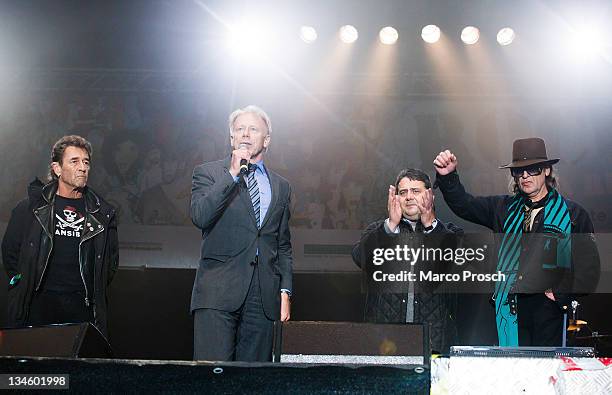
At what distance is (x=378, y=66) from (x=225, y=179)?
5.37 meters

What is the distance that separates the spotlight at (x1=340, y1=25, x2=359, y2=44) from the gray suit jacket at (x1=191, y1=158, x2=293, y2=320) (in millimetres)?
4463

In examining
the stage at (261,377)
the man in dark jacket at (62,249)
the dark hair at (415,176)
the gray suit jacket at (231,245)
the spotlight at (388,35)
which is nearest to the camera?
the stage at (261,377)

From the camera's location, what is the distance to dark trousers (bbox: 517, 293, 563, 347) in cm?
319

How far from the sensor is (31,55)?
8.09 m

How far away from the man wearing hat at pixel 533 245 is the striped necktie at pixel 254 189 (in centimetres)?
98

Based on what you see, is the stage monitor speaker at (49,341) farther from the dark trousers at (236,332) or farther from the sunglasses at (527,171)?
the sunglasses at (527,171)

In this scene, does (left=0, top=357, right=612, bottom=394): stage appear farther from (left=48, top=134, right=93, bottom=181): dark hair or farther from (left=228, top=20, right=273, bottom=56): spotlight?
(left=228, top=20, right=273, bottom=56): spotlight

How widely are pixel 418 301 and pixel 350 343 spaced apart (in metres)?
1.72

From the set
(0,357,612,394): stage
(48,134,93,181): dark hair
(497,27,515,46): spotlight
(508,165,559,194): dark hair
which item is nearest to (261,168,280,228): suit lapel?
(48,134,93,181): dark hair

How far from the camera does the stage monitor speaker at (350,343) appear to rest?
5.11ft

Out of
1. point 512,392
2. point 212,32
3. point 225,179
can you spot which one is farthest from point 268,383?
point 212,32

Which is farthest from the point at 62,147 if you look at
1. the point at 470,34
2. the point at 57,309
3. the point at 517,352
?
the point at 470,34

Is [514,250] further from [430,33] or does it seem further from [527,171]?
[430,33]

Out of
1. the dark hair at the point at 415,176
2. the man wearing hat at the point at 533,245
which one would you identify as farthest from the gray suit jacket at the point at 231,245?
the man wearing hat at the point at 533,245
